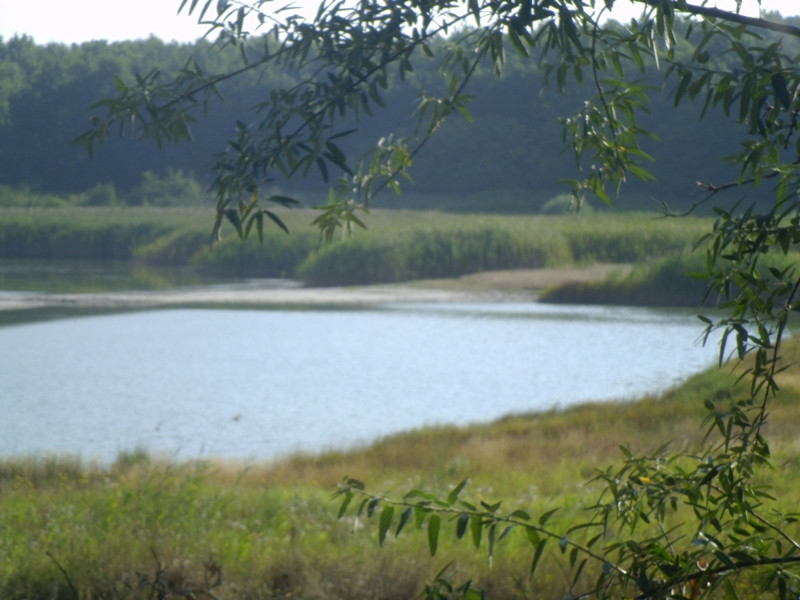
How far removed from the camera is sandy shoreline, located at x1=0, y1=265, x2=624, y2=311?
18.9 metres

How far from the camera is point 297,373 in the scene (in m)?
11.4

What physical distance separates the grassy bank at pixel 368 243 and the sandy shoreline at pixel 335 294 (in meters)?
1.32

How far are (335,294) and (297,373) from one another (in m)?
9.87

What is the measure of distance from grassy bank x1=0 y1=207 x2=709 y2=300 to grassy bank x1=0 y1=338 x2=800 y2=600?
16.4 m

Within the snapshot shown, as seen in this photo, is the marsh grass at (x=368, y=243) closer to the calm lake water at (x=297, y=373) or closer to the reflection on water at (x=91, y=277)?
the reflection on water at (x=91, y=277)

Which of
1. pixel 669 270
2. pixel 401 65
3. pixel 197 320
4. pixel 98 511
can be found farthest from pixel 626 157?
pixel 669 270

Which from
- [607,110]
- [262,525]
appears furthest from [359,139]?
[607,110]

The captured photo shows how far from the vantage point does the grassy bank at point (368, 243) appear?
82.3ft

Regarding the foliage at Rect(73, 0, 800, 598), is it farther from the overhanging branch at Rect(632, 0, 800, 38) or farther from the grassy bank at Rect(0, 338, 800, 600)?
the grassy bank at Rect(0, 338, 800, 600)

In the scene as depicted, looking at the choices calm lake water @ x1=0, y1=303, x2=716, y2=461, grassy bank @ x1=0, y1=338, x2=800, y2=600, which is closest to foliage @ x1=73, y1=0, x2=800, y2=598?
grassy bank @ x1=0, y1=338, x2=800, y2=600

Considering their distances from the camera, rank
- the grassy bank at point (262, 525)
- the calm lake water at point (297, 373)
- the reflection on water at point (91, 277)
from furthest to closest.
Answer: the reflection on water at point (91, 277) < the calm lake water at point (297, 373) < the grassy bank at point (262, 525)

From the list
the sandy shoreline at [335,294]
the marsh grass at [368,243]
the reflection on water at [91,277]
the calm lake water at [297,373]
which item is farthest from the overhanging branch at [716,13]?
the marsh grass at [368,243]

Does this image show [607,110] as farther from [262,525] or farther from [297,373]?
[297,373]

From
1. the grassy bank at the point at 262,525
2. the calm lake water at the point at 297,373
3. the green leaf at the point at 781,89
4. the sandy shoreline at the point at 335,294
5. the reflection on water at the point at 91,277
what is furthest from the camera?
the reflection on water at the point at 91,277
